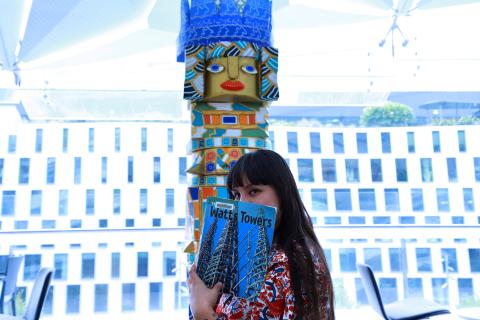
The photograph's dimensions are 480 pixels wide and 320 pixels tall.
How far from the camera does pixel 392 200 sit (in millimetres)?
A: 5977

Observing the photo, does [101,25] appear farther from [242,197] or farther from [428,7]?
[242,197]

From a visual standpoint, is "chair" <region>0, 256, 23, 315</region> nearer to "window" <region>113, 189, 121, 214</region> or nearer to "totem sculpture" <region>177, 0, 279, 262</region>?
"window" <region>113, 189, 121, 214</region>

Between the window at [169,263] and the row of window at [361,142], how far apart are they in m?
2.08

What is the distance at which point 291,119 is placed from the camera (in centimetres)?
609

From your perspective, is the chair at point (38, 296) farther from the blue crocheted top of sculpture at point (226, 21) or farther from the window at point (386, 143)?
the window at point (386, 143)

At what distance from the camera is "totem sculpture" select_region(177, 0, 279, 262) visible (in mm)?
2725

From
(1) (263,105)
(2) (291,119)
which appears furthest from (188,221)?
(2) (291,119)

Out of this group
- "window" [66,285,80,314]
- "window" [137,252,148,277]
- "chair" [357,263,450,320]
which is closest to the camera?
"chair" [357,263,450,320]

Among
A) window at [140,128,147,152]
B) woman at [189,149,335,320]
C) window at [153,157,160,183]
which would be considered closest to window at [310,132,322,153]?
window at [153,157,160,183]

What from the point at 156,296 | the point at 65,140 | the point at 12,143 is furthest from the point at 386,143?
the point at 12,143

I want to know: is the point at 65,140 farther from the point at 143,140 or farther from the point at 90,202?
the point at 143,140

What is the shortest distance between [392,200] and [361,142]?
89 centimetres

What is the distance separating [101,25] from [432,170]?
4.68m

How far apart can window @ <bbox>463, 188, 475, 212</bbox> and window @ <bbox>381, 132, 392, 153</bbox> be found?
116 centimetres
